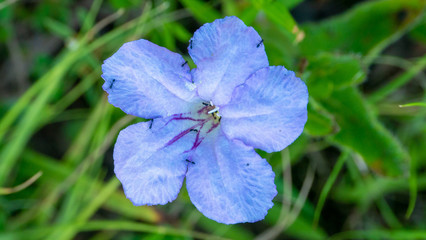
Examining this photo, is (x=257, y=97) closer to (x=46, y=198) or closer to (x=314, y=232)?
(x=314, y=232)

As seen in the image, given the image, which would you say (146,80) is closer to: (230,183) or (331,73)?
(230,183)

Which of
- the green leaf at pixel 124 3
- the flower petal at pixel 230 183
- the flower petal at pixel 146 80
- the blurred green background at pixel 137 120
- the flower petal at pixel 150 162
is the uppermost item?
the flower petal at pixel 146 80

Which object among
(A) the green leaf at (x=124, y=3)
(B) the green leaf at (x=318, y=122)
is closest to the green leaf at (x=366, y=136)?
(B) the green leaf at (x=318, y=122)

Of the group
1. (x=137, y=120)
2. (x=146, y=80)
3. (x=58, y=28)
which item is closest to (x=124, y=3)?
(x=58, y=28)

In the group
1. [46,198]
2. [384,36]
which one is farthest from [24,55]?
[384,36]

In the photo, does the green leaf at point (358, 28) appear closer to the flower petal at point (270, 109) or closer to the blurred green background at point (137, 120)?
the blurred green background at point (137, 120)

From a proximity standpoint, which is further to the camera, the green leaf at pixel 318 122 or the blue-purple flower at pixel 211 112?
the green leaf at pixel 318 122

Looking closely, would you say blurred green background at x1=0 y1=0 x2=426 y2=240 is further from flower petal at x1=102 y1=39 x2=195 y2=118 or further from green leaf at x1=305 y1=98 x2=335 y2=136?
flower petal at x1=102 y1=39 x2=195 y2=118
